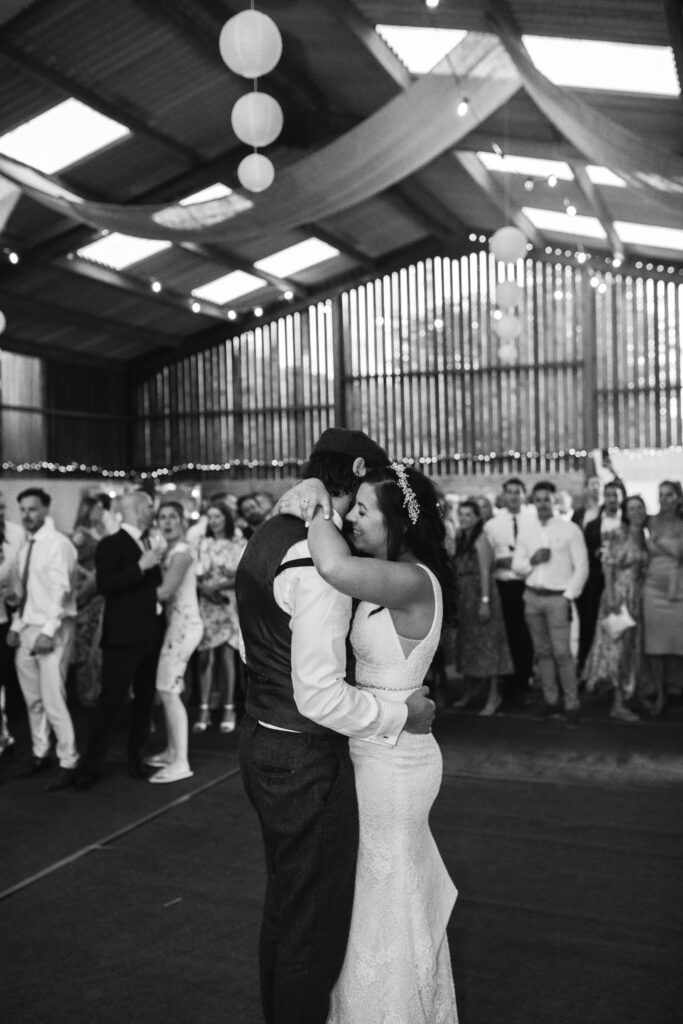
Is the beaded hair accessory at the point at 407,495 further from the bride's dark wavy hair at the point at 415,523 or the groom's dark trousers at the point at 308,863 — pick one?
the groom's dark trousers at the point at 308,863

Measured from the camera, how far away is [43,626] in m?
5.14

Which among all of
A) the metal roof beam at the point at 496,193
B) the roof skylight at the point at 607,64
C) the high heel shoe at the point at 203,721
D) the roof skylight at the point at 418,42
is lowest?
the high heel shoe at the point at 203,721

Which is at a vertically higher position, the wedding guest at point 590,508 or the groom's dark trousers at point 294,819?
the wedding guest at point 590,508

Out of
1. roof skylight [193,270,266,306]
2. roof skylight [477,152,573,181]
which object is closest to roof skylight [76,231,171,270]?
roof skylight [193,270,266,306]

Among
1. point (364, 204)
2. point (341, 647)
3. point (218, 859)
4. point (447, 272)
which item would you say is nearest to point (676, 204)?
point (218, 859)

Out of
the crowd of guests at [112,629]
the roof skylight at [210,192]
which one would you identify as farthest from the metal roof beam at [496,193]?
the crowd of guests at [112,629]

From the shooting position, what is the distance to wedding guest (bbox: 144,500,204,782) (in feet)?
16.4

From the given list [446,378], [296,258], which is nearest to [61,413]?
[296,258]

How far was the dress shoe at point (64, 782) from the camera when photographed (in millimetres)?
4887

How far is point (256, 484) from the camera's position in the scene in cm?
1641

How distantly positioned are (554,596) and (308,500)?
4.64m

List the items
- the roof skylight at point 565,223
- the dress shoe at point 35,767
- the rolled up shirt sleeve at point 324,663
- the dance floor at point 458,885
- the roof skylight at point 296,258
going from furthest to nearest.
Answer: the roof skylight at point 296,258, the roof skylight at point 565,223, the dress shoe at point 35,767, the dance floor at point 458,885, the rolled up shirt sleeve at point 324,663

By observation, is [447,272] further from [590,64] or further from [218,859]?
[218,859]

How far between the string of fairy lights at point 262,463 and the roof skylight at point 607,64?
6046mm
